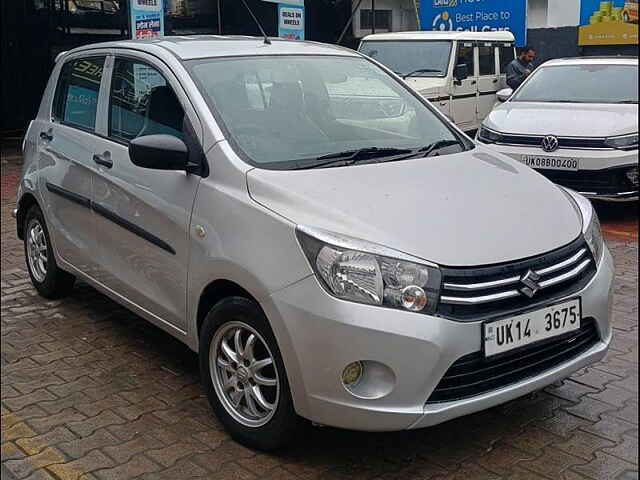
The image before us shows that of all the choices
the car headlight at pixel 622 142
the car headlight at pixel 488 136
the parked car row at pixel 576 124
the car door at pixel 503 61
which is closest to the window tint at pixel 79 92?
the parked car row at pixel 576 124

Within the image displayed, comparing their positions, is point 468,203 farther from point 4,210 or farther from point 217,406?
point 4,210

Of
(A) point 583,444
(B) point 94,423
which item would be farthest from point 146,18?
(A) point 583,444

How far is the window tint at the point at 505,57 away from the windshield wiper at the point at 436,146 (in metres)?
9.99

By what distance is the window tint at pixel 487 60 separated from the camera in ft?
42.8

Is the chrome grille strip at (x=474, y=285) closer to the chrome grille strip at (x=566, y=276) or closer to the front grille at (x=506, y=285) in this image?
the front grille at (x=506, y=285)

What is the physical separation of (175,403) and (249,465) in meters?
0.77

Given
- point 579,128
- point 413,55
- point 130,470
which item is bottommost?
point 130,470

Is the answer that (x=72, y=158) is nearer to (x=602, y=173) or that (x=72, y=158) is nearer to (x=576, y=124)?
(x=602, y=173)

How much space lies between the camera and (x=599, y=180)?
24.9ft

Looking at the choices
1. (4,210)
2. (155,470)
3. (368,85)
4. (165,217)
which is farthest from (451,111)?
(155,470)

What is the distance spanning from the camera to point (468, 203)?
345 cm

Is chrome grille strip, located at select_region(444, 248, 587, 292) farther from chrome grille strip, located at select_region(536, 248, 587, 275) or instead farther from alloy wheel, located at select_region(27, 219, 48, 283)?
alloy wheel, located at select_region(27, 219, 48, 283)

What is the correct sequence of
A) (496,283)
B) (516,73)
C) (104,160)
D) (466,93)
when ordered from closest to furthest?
(496,283) → (104,160) → (466,93) → (516,73)

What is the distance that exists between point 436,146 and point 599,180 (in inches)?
155
